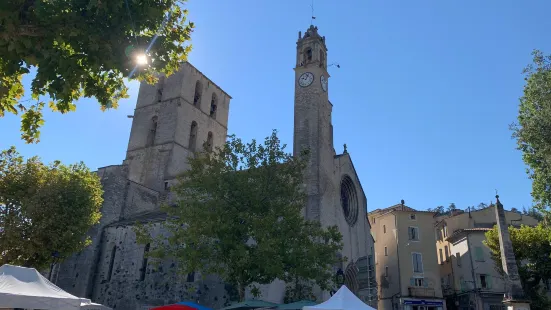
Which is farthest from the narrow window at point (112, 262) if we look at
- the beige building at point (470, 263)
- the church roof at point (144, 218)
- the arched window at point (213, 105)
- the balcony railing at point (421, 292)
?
the beige building at point (470, 263)

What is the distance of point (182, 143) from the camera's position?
3183 cm

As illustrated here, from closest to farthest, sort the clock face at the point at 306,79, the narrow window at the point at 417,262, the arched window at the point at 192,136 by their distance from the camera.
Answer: the clock face at the point at 306,79 < the arched window at the point at 192,136 < the narrow window at the point at 417,262

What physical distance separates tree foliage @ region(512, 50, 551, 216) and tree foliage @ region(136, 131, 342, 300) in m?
8.05

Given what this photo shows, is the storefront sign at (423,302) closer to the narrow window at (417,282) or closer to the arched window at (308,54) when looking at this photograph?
the narrow window at (417,282)

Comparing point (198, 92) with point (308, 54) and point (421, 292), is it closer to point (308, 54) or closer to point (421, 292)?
point (308, 54)

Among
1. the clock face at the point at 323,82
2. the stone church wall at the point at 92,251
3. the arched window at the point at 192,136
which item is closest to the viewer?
the stone church wall at the point at 92,251

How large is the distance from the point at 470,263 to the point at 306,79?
1845 centimetres

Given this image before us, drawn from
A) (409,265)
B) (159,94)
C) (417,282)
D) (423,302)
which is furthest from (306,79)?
(423,302)

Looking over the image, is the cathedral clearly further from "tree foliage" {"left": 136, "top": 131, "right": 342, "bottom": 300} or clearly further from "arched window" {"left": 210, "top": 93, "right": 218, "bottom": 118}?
"tree foliage" {"left": 136, "top": 131, "right": 342, "bottom": 300}

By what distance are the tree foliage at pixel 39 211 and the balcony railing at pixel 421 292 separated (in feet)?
77.1

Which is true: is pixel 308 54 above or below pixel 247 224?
above

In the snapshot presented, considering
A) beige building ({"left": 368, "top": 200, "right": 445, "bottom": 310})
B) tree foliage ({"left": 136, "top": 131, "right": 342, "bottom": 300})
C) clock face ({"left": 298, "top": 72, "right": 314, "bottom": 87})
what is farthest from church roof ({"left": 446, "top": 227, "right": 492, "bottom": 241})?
tree foliage ({"left": 136, "top": 131, "right": 342, "bottom": 300})

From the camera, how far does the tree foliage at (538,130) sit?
16.2 metres

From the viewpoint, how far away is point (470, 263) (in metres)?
32.1
